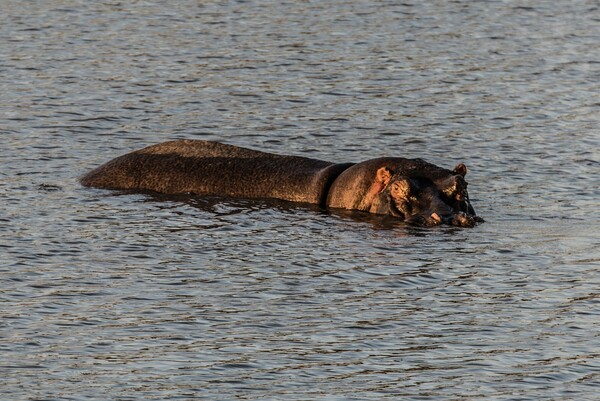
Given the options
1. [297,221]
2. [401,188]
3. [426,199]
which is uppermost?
[401,188]

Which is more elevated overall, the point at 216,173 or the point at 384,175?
the point at 384,175

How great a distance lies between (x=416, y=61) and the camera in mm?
32125

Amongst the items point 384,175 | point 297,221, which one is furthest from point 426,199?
point 297,221

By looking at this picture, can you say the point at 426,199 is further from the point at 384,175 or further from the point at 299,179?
the point at 299,179

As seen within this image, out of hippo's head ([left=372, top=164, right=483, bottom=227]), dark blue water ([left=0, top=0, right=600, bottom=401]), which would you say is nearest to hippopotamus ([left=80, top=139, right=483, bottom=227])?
hippo's head ([left=372, top=164, right=483, bottom=227])

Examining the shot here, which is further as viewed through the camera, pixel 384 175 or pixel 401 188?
pixel 384 175

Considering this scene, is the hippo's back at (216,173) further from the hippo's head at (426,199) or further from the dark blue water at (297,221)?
the hippo's head at (426,199)

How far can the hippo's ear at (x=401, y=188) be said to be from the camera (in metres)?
20.2

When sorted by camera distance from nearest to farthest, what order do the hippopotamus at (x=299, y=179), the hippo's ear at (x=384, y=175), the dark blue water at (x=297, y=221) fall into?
the dark blue water at (x=297, y=221) < the hippopotamus at (x=299, y=179) < the hippo's ear at (x=384, y=175)

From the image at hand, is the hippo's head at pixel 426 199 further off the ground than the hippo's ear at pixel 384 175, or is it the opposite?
the hippo's ear at pixel 384 175

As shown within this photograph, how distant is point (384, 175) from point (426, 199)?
2.23 ft

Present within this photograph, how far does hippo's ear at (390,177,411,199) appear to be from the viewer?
20188 mm

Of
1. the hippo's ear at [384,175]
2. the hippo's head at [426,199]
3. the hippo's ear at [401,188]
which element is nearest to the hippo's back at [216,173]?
the hippo's ear at [384,175]

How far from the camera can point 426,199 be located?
20.2 meters
